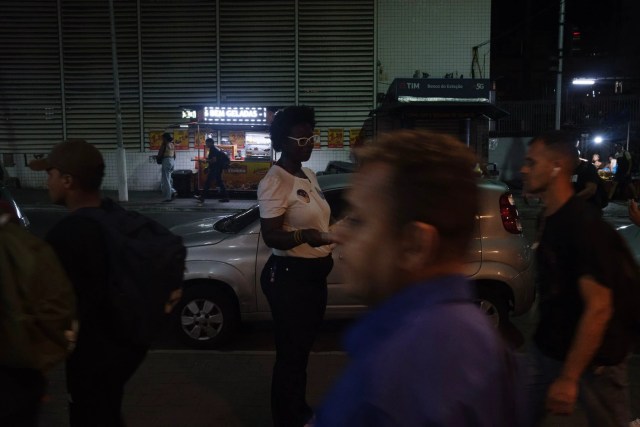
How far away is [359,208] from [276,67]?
830 inches

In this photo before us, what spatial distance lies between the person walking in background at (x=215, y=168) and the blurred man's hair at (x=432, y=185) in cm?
1704

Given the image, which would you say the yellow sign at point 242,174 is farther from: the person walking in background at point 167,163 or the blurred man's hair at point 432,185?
the blurred man's hair at point 432,185

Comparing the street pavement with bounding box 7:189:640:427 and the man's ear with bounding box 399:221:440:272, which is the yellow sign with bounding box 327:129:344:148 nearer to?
the street pavement with bounding box 7:189:640:427

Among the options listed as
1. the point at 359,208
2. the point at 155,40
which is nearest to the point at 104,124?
the point at 155,40

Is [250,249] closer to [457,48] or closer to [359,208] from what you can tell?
[359,208]

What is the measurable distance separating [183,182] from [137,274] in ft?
58.3

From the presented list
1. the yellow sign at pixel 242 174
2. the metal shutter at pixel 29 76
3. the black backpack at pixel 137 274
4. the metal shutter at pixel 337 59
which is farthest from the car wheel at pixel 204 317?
the metal shutter at pixel 29 76

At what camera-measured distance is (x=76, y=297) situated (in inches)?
94.8

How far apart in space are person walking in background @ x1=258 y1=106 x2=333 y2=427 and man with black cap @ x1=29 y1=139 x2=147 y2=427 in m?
0.92

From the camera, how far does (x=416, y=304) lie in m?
1.19

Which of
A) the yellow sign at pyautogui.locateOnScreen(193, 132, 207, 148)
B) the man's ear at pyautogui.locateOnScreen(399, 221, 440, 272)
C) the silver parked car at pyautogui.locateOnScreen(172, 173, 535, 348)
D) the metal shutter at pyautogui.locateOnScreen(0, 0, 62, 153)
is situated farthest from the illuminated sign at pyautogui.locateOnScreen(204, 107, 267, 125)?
the man's ear at pyautogui.locateOnScreen(399, 221, 440, 272)

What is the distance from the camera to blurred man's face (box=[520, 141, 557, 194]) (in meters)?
2.86

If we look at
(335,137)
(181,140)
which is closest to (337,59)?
(335,137)

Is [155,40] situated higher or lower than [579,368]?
higher
